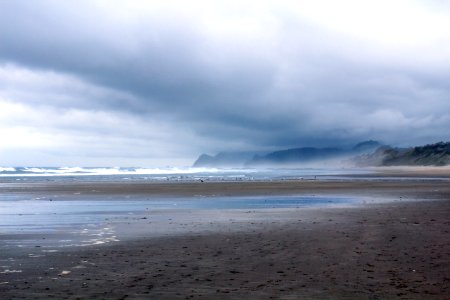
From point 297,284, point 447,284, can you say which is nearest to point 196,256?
point 297,284

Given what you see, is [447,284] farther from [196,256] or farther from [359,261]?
[196,256]

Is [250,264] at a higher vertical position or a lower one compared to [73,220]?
lower

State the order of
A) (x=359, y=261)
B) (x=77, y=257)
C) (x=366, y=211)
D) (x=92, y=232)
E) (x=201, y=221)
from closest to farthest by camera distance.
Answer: (x=359, y=261) < (x=77, y=257) < (x=92, y=232) < (x=201, y=221) < (x=366, y=211)

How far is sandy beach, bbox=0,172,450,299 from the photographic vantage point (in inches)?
392

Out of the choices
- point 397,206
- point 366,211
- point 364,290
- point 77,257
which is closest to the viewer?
point 364,290

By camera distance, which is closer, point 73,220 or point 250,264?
point 250,264

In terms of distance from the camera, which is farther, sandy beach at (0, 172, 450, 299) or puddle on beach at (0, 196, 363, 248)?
puddle on beach at (0, 196, 363, 248)

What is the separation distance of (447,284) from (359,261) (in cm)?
268

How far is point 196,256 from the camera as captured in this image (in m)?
13.8

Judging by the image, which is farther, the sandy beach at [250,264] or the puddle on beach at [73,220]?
the puddle on beach at [73,220]

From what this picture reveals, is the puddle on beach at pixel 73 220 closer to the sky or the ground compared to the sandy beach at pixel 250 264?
closer to the sky

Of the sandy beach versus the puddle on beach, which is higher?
the puddle on beach

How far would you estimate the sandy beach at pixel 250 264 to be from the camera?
392 inches

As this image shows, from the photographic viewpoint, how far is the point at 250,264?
497 inches
